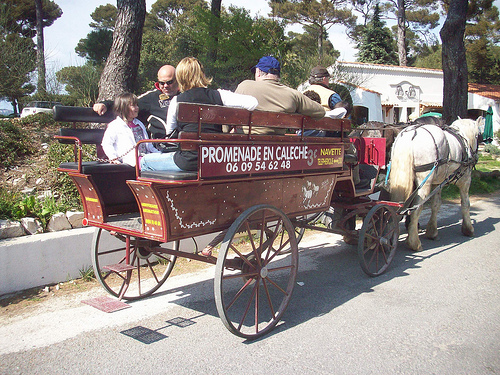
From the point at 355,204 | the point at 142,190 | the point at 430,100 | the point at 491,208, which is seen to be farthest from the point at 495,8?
the point at 142,190

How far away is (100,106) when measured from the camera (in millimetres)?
4016

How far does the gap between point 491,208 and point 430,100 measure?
70.9 feet

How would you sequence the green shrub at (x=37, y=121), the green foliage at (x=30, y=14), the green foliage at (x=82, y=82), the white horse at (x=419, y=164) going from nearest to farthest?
1. the white horse at (x=419, y=164)
2. the green shrub at (x=37, y=121)
3. the green foliage at (x=82, y=82)
4. the green foliage at (x=30, y=14)

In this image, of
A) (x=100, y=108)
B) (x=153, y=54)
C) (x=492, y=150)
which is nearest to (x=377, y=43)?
(x=492, y=150)

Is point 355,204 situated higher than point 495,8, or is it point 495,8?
point 495,8

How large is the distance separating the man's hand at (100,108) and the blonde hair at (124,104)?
215 millimetres

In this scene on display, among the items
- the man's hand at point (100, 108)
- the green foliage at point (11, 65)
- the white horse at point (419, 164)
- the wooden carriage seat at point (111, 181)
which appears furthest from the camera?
the green foliage at point (11, 65)

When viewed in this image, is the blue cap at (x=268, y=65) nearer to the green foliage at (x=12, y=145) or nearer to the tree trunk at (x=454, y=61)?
the green foliage at (x=12, y=145)

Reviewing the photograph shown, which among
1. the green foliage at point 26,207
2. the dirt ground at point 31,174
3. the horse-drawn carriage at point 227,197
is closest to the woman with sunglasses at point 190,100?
the horse-drawn carriage at point 227,197

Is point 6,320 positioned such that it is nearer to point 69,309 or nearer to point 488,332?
point 69,309

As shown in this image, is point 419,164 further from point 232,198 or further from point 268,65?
point 232,198

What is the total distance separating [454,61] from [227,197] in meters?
9.92

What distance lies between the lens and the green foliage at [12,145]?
19.5 feet

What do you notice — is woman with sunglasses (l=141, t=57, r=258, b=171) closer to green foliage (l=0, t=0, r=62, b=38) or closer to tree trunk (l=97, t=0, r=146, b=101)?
tree trunk (l=97, t=0, r=146, b=101)
